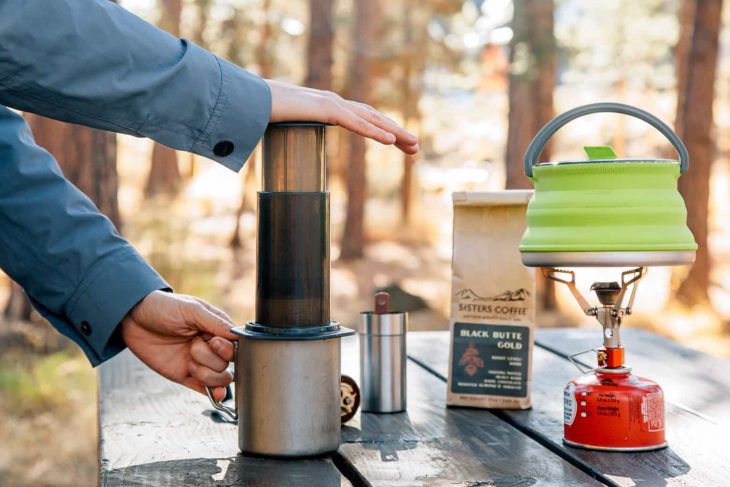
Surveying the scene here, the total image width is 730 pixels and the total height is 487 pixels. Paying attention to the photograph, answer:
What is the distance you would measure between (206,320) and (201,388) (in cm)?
15

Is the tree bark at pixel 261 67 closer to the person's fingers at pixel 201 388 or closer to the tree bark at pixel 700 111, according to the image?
the tree bark at pixel 700 111

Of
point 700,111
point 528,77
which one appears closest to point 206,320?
point 528,77

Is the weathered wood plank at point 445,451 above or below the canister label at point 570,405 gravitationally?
below

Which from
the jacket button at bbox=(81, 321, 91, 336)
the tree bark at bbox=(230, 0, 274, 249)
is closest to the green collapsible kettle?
the jacket button at bbox=(81, 321, 91, 336)

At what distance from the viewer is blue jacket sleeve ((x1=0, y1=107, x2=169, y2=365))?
4.88 ft

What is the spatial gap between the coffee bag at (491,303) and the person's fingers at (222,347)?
0.35 m

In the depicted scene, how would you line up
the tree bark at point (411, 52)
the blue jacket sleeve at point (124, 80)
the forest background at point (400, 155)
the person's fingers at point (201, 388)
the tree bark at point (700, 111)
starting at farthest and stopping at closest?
Result: 1. the tree bark at point (411, 52)
2. the tree bark at point (700, 111)
3. the forest background at point (400, 155)
4. the person's fingers at point (201, 388)
5. the blue jacket sleeve at point (124, 80)

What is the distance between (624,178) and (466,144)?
64.1 feet

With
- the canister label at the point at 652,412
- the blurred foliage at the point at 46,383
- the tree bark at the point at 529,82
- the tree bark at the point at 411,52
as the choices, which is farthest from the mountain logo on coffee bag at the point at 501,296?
the tree bark at the point at 411,52

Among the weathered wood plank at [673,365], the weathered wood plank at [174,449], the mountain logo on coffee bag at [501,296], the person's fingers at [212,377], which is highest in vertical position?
the mountain logo on coffee bag at [501,296]

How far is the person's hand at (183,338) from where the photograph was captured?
147cm

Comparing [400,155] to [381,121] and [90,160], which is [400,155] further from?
[381,121]

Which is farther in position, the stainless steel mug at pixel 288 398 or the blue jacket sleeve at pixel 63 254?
the blue jacket sleeve at pixel 63 254

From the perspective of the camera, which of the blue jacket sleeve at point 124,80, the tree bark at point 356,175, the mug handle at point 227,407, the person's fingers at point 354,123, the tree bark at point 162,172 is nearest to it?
the blue jacket sleeve at point 124,80
